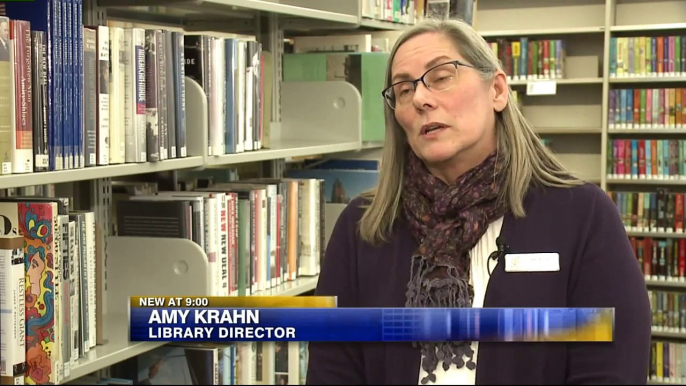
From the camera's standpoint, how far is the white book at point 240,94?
2469 mm

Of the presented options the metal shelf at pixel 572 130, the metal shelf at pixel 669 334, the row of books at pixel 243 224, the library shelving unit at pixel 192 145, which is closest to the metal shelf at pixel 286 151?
the library shelving unit at pixel 192 145

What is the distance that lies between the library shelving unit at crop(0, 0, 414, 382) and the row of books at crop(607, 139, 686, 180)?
276 centimetres

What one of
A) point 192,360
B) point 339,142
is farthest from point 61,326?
point 339,142

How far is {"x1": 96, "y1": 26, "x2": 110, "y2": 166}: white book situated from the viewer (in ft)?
6.20

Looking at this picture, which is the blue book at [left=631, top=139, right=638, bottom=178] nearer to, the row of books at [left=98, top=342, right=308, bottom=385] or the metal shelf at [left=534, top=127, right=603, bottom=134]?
the metal shelf at [left=534, top=127, right=603, bottom=134]

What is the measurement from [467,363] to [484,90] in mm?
486

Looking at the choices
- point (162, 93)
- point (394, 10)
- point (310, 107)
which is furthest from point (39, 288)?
point (394, 10)

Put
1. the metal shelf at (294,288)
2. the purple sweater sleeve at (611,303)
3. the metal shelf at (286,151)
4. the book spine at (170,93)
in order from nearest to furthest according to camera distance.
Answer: the purple sweater sleeve at (611,303) < the book spine at (170,93) < the metal shelf at (286,151) < the metal shelf at (294,288)

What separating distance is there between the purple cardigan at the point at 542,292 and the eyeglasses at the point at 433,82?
0.77ft

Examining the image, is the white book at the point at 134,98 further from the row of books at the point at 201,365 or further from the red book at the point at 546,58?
the red book at the point at 546,58

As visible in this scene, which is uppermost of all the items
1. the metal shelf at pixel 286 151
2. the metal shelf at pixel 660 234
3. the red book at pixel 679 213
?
the metal shelf at pixel 286 151

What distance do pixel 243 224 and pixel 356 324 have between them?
1401 millimetres

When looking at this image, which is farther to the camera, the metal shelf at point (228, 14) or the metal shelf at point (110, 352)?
the metal shelf at point (228, 14)

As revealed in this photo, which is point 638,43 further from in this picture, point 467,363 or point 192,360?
point 467,363
